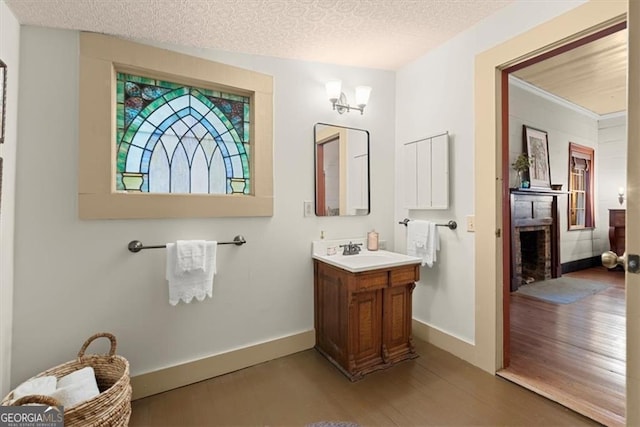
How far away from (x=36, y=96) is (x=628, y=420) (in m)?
2.85

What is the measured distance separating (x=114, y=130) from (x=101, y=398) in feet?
4.76

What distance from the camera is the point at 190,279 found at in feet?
6.21

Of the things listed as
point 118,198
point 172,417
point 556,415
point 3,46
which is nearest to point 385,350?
A: point 556,415

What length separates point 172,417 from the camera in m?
1.67

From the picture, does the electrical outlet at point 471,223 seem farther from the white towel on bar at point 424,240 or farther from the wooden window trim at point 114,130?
the wooden window trim at point 114,130

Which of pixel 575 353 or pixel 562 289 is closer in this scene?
pixel 575 353

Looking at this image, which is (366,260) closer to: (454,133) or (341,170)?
(341,170)

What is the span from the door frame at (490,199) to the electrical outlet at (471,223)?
41mm

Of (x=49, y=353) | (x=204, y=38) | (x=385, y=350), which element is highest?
(x=204, y=38)

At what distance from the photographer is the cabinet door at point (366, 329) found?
204 centimetres

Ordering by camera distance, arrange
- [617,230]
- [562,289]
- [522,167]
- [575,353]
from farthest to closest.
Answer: [617,230]
[562,289]
[522,167]
[575,353]

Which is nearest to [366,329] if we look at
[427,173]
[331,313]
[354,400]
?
[331,313]

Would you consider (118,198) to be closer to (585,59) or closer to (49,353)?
(49,353)

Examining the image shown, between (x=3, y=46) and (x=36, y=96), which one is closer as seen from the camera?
(x=3, y=46)
